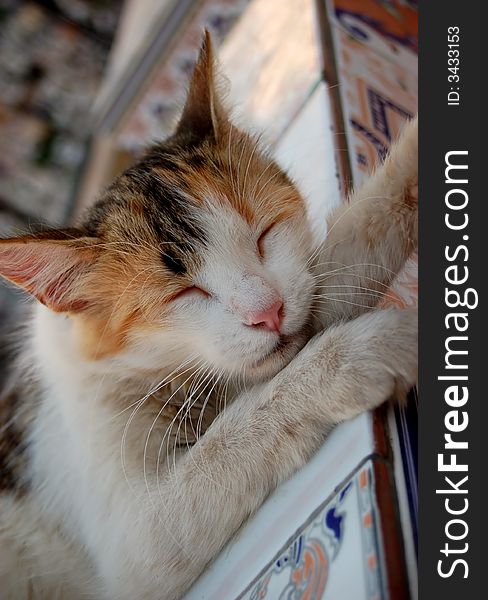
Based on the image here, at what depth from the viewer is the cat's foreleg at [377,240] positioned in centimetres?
95

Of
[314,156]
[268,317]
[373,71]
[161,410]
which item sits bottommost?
[161,410]

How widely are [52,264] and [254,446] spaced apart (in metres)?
0.38

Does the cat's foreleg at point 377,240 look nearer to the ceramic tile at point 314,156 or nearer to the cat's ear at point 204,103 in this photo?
the ceramic tile at point 314,156

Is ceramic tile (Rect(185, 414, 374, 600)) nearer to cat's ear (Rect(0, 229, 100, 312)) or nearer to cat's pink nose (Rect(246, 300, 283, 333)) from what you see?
cat's pink nose (Rect(246, 300, 283, 333))

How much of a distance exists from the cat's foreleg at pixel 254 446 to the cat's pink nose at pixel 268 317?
47 mm

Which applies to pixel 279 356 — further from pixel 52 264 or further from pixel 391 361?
pixel 52 264

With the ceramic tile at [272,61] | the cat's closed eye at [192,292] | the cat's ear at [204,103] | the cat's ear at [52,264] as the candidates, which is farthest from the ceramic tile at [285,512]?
the ceramic tile at [272,61]

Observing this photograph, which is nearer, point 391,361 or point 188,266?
point 391,361

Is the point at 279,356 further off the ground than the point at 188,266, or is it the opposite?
the point at 188,266

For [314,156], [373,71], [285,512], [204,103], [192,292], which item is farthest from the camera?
[373,71]

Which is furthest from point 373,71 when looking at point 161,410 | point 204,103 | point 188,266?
point 161,410

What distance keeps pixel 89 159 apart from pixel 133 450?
82.6 inches

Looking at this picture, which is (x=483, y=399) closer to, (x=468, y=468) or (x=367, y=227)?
(x=468, y=468)

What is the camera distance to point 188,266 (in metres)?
0.96
